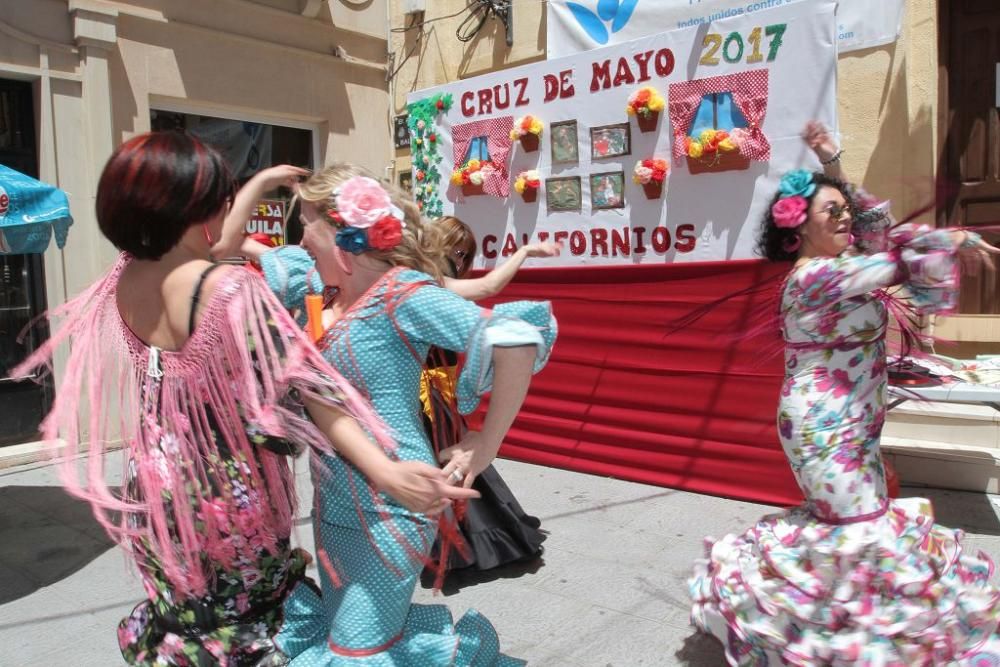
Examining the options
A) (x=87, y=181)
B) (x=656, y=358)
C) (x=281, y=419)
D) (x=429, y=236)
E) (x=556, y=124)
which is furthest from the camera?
(x=87, y=181)

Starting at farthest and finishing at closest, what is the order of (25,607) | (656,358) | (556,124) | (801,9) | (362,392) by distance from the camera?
(556,124), (656,358), (801,9), (25,607), (362,392)

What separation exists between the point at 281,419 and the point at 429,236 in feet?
2.26

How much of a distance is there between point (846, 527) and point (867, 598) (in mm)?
215

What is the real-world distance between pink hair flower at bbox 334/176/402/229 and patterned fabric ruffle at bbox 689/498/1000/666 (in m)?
1.68

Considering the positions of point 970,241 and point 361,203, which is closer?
point 361,203

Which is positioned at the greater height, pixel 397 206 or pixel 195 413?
pixel 397 206

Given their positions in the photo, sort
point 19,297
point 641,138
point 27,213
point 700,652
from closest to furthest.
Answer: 1. point 700,652
2. point 27,213
3. point 641,138
4. point 19,297

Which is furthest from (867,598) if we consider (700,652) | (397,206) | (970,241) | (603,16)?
(603,16)

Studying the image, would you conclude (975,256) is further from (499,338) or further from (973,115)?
(973,115)

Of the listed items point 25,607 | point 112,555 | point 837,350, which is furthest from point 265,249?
point 112,555

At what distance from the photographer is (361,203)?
1.77m

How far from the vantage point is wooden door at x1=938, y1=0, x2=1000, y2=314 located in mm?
4844

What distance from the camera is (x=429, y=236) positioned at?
6.81ft

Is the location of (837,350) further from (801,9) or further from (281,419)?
(801,9)
